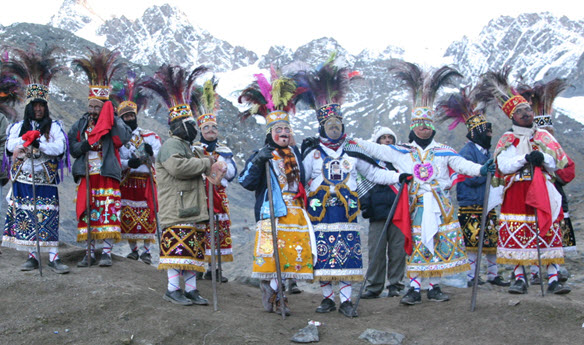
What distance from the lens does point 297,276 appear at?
5.36 m

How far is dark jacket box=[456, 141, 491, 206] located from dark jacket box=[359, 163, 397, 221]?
1030mm

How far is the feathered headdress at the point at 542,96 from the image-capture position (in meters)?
6.66

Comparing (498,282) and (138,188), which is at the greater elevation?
(138,188)

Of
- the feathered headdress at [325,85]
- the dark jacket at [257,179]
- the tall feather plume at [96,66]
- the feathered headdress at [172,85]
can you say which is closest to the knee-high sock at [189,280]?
the dark jacket at [257,179]

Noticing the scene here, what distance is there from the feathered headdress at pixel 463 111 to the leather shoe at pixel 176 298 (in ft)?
13.6

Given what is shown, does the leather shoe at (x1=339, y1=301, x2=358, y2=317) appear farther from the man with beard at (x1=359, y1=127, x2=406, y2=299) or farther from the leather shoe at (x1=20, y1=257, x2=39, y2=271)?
the leather shoe at (x1=20, y1=257, x2=39, y2=271)

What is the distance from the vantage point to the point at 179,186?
533 centimetres

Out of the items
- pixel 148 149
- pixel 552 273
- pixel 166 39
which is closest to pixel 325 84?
pixel 148 149

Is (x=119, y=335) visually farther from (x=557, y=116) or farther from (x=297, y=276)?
(x=557, y=116)

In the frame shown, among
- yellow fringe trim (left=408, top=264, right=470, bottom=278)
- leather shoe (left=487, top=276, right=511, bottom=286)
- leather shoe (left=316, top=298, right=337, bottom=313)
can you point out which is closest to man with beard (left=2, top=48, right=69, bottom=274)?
leather shoe (left=316, top=298, right=337, bottom=313)

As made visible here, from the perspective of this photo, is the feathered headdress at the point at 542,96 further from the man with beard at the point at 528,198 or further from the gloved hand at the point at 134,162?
the gloved hand at the point at 134,162

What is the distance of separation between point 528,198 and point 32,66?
5685 millimetres

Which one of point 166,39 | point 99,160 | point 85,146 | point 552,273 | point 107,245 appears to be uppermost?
point 166,39

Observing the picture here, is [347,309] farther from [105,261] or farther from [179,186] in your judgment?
[105,261]
